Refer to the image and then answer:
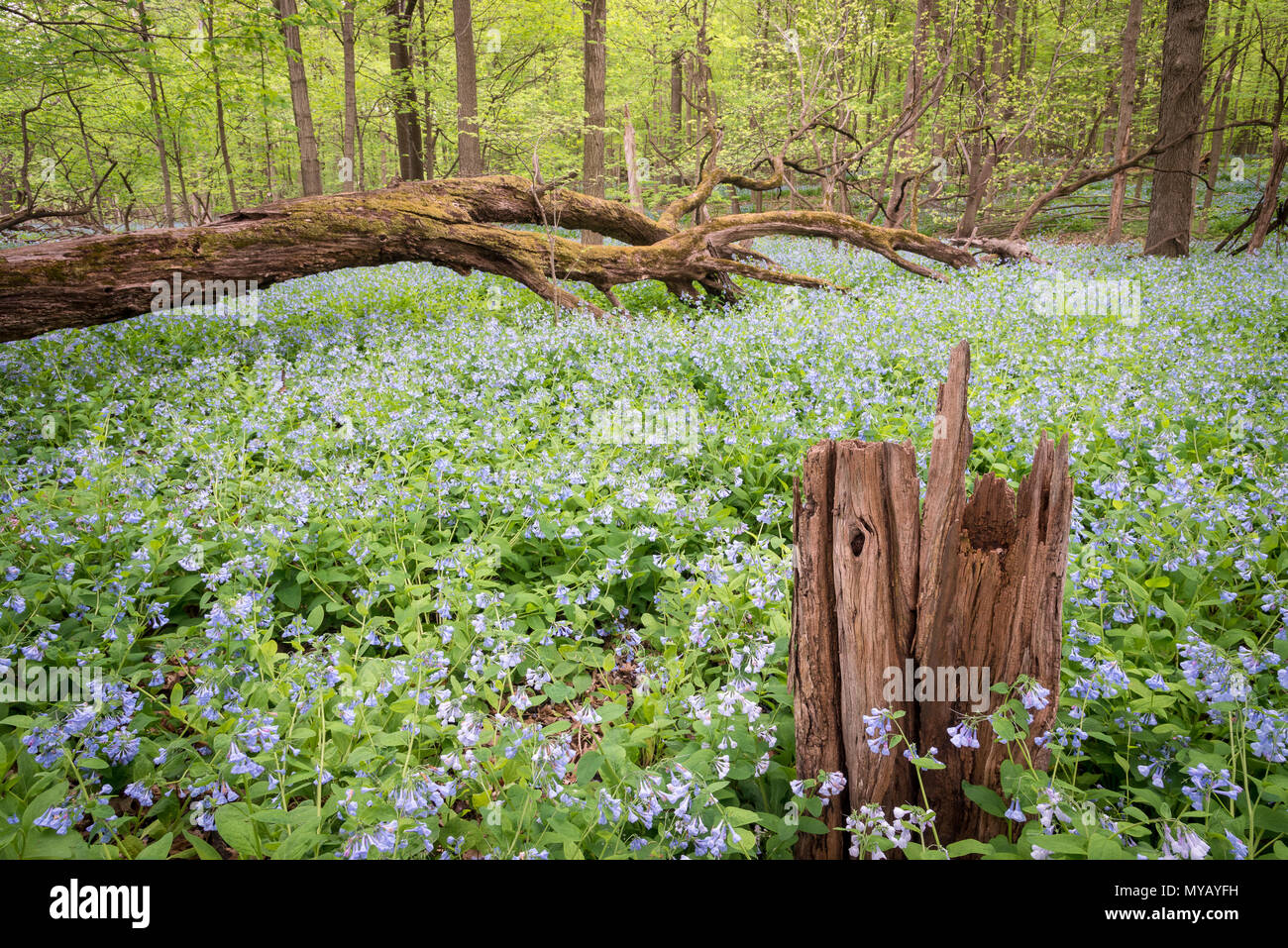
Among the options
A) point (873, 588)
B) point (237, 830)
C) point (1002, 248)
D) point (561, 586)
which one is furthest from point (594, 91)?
point (237, 830)

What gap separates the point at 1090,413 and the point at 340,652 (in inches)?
174

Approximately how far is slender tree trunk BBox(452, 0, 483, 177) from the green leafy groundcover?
7980mm

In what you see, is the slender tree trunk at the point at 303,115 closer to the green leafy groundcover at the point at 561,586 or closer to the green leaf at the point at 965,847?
the green leafy groundcover at the point at 561,586

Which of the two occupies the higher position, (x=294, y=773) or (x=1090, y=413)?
(x=1090, y=413)

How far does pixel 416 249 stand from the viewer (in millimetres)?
7496

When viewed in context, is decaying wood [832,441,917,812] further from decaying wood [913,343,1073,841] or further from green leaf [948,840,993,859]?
green leaf [948,840,993,859]

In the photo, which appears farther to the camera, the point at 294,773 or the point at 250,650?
the point at 250,650

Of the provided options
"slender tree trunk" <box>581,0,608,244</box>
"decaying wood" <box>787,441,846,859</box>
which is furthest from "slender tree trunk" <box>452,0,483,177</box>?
"decaying wood" <box>787,441,846,859</box>

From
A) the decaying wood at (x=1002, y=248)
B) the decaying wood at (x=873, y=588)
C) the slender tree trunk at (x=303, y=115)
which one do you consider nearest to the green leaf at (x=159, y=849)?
the decaying wood at (x=873, y=588)

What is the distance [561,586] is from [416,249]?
6.17m

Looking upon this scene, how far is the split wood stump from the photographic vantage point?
177 centimetres

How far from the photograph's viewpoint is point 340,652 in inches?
97.3

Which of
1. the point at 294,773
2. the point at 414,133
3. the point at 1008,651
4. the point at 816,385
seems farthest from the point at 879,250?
the point at 414,133

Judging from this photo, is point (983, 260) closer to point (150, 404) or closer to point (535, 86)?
point (150, 404)
